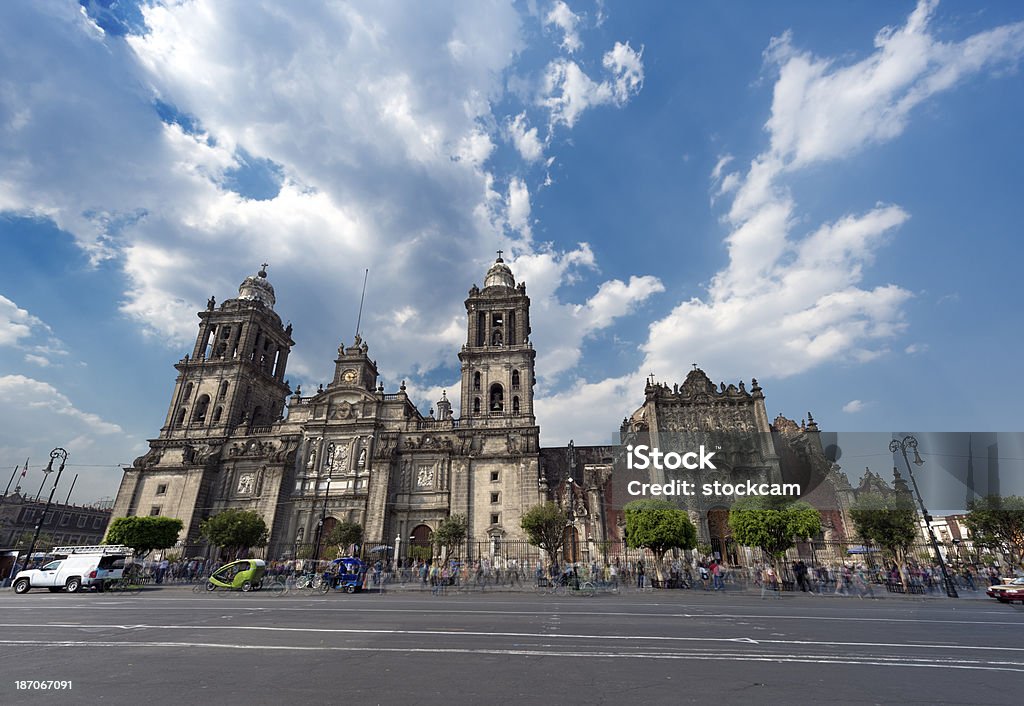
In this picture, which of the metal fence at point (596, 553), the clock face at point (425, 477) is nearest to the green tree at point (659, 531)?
the metal fence at point (596, 553)

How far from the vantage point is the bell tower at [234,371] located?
5022 cm

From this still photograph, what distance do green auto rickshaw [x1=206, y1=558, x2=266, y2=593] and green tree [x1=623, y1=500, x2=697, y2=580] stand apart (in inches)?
813

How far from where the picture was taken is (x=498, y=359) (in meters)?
46.7

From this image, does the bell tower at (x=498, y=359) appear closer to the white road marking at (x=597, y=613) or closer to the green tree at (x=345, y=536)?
the green tree at (x=345, y=536)

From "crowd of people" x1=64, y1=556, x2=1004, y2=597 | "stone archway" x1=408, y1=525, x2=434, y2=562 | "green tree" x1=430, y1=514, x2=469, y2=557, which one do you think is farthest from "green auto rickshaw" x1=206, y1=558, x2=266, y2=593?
"stone archway" x1=408, y1=525, x2=434, y2=562

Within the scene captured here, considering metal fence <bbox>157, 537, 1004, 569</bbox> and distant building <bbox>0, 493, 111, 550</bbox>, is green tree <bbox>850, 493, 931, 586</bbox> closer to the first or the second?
metal fence <bbox>157, 537, 1004, 569</bbox>

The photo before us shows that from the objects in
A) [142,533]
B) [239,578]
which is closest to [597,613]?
[239,578]

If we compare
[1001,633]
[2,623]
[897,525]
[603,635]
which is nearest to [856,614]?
[1001,633]

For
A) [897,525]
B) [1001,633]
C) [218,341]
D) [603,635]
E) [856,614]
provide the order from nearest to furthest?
[603,635]
[1001,633]
[856,614]
[897,525]
[218,341]

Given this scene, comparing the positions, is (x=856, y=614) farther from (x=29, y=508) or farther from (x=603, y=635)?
(x=29, y=508)

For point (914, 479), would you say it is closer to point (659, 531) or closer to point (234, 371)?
point (659, 531)

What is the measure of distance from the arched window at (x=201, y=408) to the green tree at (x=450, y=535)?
31554 mm

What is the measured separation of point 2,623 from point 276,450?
37.0 metres

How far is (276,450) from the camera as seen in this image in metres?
46.3
